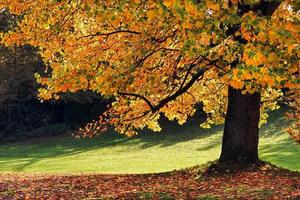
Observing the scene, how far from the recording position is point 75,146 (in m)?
43.4

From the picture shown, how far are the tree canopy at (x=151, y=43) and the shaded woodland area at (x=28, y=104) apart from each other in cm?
2994

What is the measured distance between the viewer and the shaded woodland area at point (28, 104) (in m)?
46.1

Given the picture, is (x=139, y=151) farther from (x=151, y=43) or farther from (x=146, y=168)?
(x=151, y=43)

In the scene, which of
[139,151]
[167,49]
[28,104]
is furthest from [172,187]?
[28,104]

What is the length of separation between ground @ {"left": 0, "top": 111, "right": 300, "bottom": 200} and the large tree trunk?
0.66 metres

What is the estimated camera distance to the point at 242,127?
51.7ft

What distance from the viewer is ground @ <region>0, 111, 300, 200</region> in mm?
12859

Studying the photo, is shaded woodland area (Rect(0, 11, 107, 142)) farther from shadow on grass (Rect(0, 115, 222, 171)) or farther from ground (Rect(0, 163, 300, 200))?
ground (Rect(0, 163, 300, 200))

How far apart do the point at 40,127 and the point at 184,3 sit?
1803 inches

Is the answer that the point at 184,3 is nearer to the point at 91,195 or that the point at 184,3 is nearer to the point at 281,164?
the point at 91,195

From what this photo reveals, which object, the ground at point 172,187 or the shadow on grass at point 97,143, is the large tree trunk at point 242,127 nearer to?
the ground at point 172,187

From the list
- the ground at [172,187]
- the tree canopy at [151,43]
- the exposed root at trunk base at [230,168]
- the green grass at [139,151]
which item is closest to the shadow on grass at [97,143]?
the green grass at [139,151]

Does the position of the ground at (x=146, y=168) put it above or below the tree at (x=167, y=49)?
below

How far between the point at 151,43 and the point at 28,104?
38986mm
